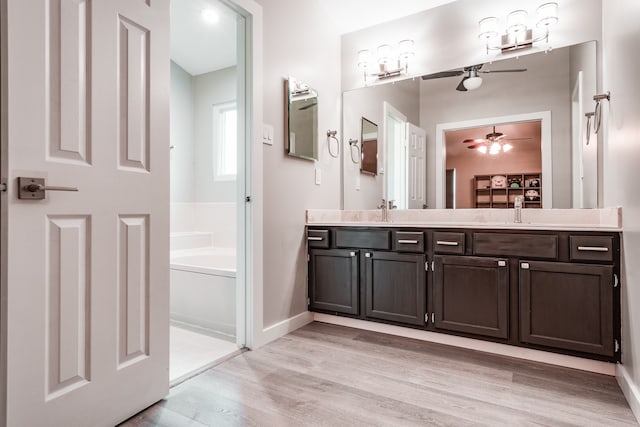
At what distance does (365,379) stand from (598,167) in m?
1.91

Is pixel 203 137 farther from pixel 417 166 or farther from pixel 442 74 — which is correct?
pixel 442 74

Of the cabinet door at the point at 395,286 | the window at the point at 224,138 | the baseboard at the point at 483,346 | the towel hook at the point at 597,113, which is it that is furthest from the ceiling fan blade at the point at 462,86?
the window at the point at 224,138

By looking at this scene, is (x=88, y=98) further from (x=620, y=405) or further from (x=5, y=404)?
(x=620, y=405)

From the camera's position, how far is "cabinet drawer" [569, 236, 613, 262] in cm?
187

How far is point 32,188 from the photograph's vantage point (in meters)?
1.17

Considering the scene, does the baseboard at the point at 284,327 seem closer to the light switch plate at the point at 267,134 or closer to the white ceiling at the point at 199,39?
the light switch plate at the point at 267,134

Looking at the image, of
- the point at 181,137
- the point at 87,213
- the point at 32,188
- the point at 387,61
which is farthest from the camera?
the point at 181,137

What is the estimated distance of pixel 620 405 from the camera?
5.25 feet

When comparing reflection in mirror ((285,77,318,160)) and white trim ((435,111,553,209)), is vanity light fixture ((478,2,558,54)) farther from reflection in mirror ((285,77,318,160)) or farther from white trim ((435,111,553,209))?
reflection in mirror ((285,77,318,160))

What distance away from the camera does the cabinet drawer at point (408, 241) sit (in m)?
2.42

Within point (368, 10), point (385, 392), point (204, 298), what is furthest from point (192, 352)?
point (368, 10)

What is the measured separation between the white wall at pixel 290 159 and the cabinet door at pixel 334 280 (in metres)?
0.08

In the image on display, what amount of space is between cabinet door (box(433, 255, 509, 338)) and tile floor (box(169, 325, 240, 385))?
4.43 feet

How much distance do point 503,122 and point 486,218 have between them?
28.1 inches
